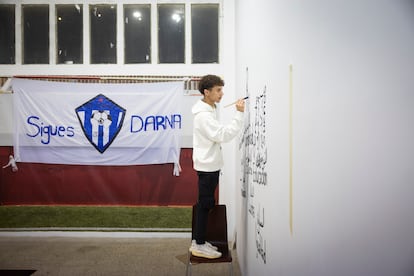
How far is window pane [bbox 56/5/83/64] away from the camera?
15.2 ft

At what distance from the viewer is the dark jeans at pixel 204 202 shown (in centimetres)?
283

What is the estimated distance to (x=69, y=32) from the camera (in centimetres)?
467

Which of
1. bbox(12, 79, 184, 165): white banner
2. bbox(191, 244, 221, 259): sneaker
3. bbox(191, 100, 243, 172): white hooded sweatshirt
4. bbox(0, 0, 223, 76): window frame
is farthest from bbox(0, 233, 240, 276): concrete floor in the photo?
bbox(0, 0, 223, 76): window frame

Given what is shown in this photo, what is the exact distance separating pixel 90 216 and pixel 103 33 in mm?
2159

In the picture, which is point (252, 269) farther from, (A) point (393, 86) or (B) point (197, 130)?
(A) point (393, 86)

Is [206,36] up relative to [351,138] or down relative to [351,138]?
up

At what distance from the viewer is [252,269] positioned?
256cm

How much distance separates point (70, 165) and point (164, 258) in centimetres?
170

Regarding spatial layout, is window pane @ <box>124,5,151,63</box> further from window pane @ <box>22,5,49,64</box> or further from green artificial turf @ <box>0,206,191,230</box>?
green artificial turf @ <box>0,206,191,230</box>

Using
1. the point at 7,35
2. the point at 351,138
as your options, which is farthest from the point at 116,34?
the point at 351,138

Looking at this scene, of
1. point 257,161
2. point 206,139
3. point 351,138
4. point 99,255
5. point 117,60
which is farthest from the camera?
point 117,60

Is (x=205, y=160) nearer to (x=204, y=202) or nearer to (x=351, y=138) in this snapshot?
(x=204, y=202)

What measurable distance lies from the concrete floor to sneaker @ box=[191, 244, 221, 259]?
1.97 feet

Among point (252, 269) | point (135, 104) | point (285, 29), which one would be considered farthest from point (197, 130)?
point (135, 104)
